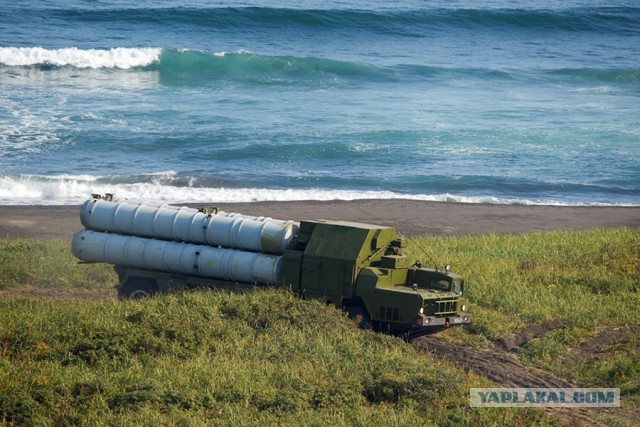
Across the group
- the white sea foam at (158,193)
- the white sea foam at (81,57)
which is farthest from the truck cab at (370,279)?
the white sea foam at (81,57)

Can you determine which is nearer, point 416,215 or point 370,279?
point 370,279

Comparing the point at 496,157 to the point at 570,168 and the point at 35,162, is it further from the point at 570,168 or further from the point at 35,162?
the point at 35,162

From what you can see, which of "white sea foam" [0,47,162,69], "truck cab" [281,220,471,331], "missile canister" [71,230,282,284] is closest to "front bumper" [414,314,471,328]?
"truck cab" [281,220,471,331]

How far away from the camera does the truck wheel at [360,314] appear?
1650 centimetres

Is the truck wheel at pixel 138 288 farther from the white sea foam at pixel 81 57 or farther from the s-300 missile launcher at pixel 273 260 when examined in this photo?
the white sea foam at pixel 81 57

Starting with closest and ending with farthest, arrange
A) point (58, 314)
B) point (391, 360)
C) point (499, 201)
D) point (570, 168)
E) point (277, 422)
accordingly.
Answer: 1. point (277, 422)
2. point (391, 360)
3. point (58, 314)
4. point (499, 201)
5. point (570, 168)

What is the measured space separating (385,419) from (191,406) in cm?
264

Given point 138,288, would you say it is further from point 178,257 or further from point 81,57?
point 81,57

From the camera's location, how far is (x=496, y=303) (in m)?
18.9

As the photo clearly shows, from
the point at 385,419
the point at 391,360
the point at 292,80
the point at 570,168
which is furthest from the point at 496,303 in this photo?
the point at 292,80

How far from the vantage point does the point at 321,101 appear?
49906 mm

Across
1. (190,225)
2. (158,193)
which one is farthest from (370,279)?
(158,193)

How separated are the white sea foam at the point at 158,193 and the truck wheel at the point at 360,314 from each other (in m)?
14.9

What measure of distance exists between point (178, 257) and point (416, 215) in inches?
516
